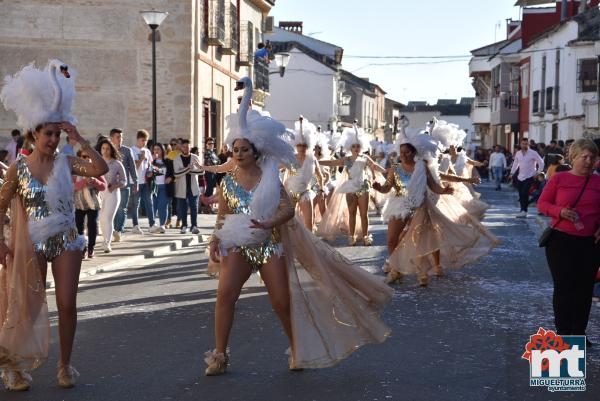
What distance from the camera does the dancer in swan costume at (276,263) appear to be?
6.80 m

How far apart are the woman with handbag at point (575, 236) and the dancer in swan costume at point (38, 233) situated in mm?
3374

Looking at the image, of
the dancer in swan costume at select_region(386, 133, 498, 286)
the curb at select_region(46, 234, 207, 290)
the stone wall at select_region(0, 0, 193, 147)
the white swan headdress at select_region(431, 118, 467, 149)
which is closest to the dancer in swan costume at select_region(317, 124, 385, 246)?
the white swan headdress at select_region(431, 118, 467, 149)

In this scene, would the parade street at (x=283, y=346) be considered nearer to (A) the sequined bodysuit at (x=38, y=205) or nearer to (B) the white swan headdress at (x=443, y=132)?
(A) the sequined bodysuit at (x=38, y=205)

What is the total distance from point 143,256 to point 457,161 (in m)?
8.08

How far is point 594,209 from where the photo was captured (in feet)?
24.5

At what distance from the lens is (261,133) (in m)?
6.93

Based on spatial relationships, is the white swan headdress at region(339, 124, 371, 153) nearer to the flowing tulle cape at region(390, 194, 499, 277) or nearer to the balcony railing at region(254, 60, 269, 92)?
the flowing tulle cape at region(390, 194, 499, 277)

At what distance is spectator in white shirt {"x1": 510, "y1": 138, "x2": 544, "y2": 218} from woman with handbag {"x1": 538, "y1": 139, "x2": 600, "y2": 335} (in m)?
15.6

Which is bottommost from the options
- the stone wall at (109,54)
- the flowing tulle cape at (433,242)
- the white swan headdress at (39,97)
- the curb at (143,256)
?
the curb at (143,256)

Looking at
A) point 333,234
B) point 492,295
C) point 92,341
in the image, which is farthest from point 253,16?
point 92,341

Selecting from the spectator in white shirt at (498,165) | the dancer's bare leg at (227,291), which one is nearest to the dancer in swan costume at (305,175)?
the dancer's bare leg at (227,291)

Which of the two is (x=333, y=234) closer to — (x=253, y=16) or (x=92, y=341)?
(x=92, y=341)

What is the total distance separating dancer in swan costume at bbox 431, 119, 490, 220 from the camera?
1516 cm

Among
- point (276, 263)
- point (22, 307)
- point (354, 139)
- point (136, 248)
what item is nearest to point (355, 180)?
point (354, 139)
